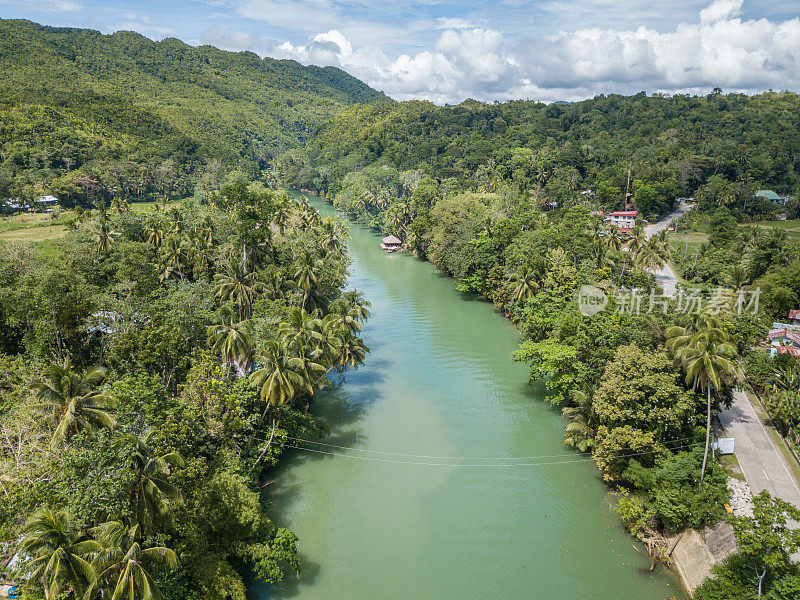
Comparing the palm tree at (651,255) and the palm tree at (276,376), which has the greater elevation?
the palm tree at (651,255)

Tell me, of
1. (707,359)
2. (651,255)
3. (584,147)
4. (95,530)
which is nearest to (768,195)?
(584,147)

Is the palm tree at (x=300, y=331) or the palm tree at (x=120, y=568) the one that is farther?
the palm tree at (x=300, y=331)

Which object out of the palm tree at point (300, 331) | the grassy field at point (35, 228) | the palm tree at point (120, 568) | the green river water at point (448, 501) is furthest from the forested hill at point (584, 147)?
the palm tree at point (120, 568)

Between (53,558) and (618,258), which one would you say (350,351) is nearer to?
(53,558)

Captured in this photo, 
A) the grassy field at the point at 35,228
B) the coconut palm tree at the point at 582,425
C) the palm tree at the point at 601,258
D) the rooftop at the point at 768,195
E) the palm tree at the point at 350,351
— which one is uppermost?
the rooftop at the point at 768,195

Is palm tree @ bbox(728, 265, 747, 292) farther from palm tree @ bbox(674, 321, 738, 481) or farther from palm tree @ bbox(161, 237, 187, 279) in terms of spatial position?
palm tree @ bbox(161, 237, 187, 279)

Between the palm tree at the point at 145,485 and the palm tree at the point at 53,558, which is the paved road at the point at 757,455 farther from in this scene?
the palm tree at the point at 53,558
